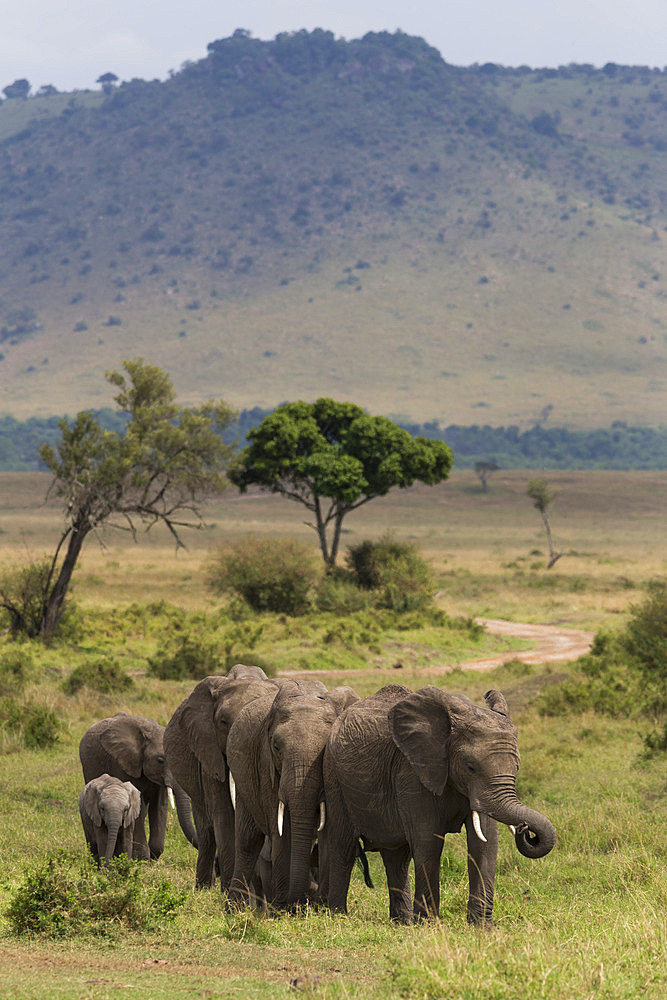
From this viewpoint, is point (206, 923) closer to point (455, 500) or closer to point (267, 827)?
point (267, 827)

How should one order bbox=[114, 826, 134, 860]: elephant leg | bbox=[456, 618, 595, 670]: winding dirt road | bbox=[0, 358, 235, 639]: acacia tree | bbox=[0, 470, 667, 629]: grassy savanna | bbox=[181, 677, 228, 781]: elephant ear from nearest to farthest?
bbox=[181, 677, 228, 781]: elephant ear
bbox=[114, 826, 134, 860]: elephant leg
bbox=[0, 358, 235, 639]: acacia tree
bbox=[456, 618, 595, 670]: winding dirt road
bbox=[0, 470, 667, 629]: grassy savanna

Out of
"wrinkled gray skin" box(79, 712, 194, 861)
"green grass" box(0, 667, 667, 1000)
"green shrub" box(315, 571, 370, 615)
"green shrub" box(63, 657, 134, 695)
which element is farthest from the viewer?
"green shrub" box(315, 571, 370, 615)

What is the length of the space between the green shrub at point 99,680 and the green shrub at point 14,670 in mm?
969

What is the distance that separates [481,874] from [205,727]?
3695mm

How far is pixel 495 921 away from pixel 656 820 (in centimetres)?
492

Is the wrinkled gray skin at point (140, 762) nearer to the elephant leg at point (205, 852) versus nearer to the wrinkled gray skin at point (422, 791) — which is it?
the elephant leg at point (205, 852)

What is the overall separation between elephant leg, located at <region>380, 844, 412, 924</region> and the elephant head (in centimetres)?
122

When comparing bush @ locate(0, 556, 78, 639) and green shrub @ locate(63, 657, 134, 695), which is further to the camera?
bush @ locate(0, 556, 78, 639)

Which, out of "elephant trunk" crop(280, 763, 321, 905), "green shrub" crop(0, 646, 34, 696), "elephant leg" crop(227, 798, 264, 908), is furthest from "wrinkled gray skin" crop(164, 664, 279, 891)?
"green shrub" crop(0, 646, 34, 696)

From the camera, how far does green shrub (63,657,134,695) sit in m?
22.8

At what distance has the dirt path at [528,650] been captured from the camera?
29.1m

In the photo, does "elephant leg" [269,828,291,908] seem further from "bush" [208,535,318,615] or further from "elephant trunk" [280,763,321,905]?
"bush" [208,535,318,615]

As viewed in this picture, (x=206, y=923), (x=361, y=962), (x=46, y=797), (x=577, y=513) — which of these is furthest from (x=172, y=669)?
(x=577, y=513)

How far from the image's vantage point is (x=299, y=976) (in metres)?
7.08
